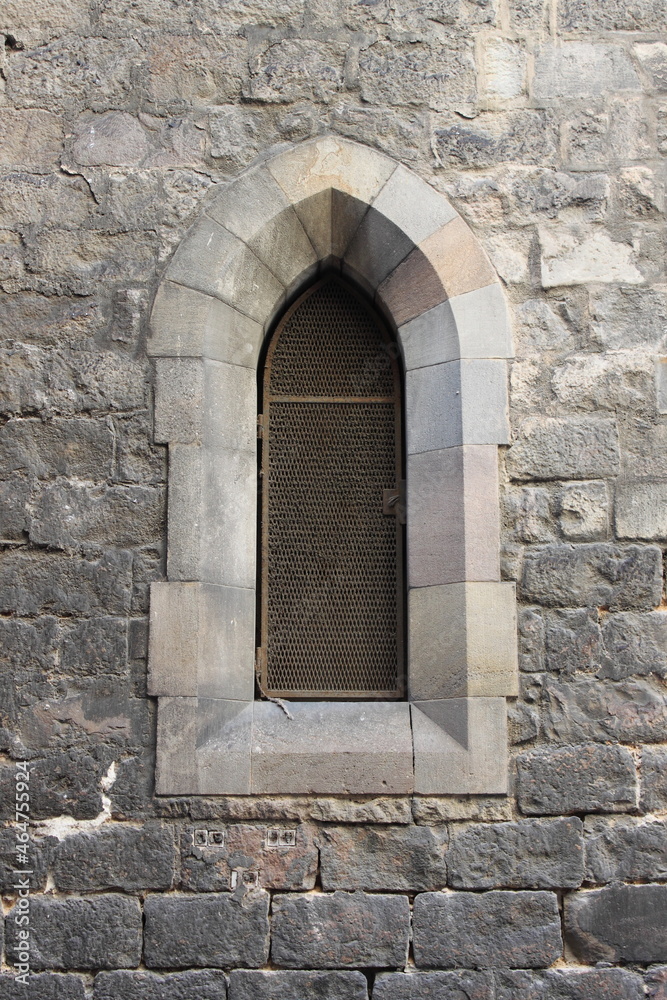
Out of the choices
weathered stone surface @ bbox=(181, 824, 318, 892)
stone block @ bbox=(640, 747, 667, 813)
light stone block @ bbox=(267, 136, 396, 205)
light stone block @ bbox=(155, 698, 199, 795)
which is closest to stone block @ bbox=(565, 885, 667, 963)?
stone block @ bbox=(640, 747, 667, 813)

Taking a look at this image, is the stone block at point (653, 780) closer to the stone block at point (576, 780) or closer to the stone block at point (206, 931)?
the stone block at point (576, 780)

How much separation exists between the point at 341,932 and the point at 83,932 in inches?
35.7

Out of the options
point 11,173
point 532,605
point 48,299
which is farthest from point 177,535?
point 11,173

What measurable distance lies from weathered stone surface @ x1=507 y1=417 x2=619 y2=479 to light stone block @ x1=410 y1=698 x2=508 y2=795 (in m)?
0.89

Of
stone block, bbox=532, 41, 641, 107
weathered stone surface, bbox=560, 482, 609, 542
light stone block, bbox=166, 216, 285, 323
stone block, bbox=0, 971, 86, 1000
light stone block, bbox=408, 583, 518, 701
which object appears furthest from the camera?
stone block, bbox=532, 41, 641, 107

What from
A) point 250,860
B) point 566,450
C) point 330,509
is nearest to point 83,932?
point 250,860

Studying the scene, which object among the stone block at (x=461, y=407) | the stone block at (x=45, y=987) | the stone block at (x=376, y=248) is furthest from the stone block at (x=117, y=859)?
the stone block at (x=376, y=248)

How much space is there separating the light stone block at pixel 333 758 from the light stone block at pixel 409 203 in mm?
1935

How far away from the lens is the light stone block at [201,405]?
4.03 meters

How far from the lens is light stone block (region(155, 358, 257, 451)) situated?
13.2 ft

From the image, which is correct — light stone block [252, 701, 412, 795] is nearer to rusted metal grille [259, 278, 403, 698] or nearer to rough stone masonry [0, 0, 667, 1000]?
rough stone masonry [0, 0, 667, 1000]

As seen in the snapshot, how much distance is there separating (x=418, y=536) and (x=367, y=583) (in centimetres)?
32

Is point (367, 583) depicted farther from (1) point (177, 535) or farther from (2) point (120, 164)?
(2) point (120, 164)

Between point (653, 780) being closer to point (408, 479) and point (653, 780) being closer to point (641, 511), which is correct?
point (641, 511)
